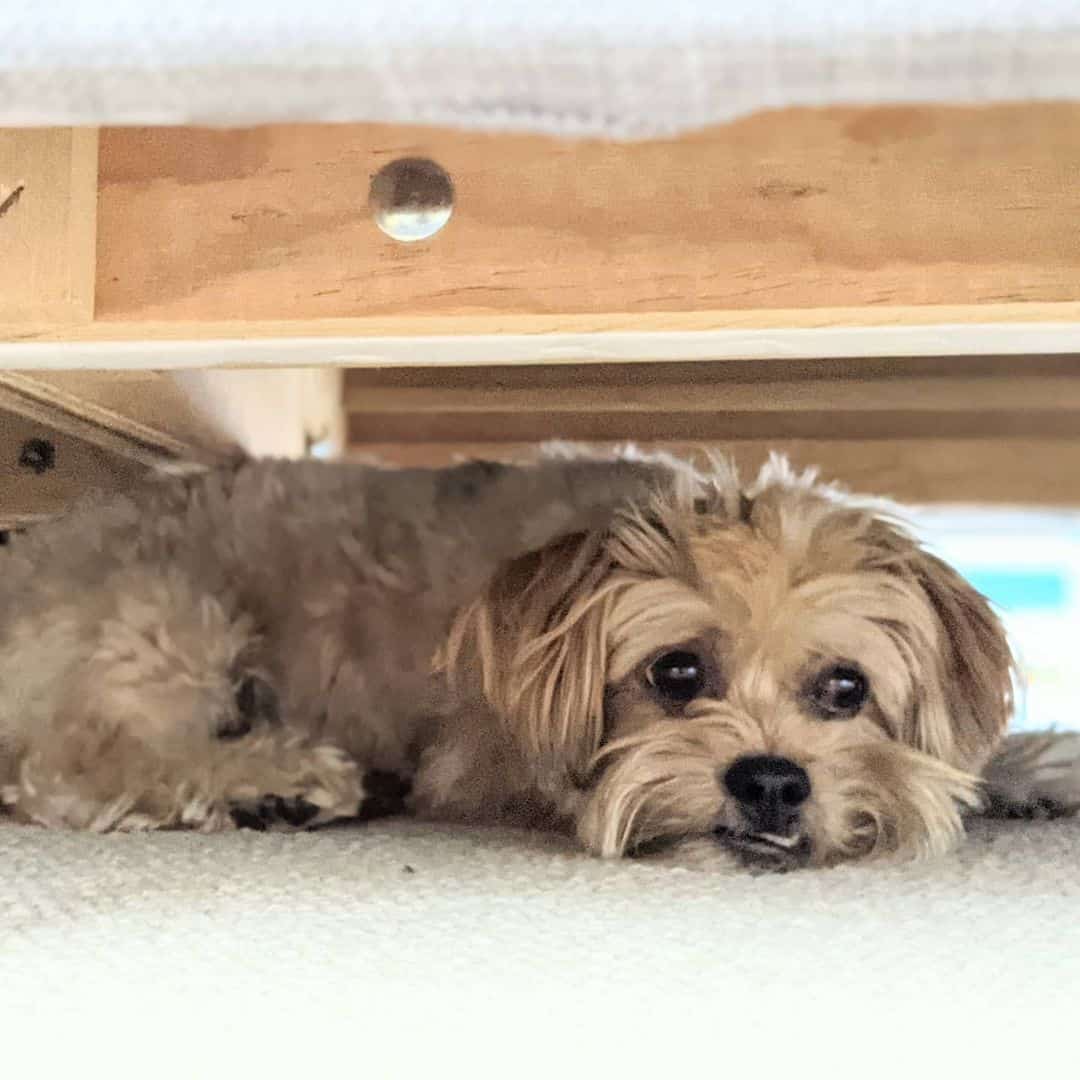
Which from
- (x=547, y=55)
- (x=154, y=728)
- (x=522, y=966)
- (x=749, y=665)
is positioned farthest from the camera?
(x=154, y=728)

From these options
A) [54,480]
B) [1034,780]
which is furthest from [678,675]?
[54,480]

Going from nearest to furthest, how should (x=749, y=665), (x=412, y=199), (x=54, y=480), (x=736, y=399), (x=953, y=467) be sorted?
(x=412, y=199), (x=749, y=665), (x=736, y=399), (x=54, y=480), (x=953, y=467)

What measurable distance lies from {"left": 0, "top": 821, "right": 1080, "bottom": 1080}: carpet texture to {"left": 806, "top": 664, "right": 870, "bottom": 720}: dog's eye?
230 mm

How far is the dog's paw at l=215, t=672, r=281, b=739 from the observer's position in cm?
173

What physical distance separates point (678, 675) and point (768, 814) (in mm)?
183

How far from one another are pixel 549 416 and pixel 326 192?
1076 mm

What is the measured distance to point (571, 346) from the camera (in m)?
1.04

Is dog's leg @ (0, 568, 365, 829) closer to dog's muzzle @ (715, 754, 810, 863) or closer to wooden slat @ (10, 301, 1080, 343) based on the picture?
dog's muzzle @ (715, 754, 810, 863)

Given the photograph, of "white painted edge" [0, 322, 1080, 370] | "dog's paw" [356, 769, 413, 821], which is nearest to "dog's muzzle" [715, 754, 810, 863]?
"white painted edge" [0, 322, 1080, 370]

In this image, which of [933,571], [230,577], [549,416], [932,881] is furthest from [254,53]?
[549,416]

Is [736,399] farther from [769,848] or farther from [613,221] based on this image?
[613,221]

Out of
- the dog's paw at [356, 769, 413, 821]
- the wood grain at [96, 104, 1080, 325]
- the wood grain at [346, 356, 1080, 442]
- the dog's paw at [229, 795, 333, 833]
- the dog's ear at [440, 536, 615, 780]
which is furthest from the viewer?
the wood grain at [346, 356, 1080, 442]

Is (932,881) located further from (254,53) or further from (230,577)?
(230,577)

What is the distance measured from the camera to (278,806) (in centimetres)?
155
